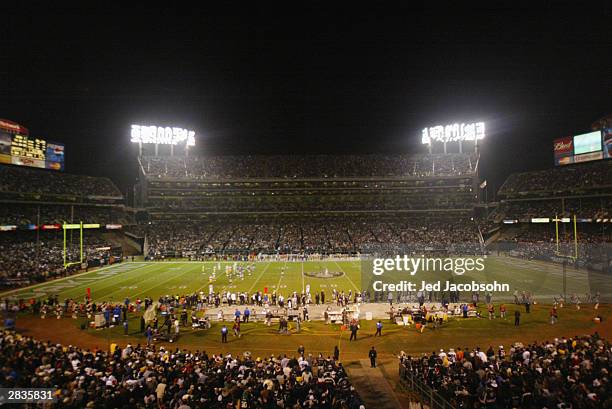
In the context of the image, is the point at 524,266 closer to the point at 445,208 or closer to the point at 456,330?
the point at 456,330

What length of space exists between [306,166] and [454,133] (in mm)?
29490

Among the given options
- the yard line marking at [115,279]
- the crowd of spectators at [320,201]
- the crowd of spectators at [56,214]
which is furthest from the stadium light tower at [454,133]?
the crowd of spectators at [56,214]

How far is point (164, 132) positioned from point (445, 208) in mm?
55137

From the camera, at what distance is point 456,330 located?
19.9 meters

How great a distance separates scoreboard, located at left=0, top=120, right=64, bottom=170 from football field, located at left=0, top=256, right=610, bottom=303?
58.9 ft

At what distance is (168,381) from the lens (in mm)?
10617

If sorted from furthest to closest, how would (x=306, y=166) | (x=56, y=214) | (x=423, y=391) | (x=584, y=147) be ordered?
(x=306, y=166) < (x=584, y=147) < (x=56, y=214) < (x=423, y=391)

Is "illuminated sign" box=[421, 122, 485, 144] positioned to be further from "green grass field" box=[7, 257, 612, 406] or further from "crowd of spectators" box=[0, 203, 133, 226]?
"crowd of spectators" box=[0, 203, 133, 226]

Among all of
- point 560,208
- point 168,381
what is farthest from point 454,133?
point 168,381

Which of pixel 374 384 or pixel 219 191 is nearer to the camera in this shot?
pixel 374 384

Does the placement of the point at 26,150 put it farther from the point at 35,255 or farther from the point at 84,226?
the point at 35,255

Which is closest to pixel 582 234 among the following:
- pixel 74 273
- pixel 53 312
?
pixel 53 312

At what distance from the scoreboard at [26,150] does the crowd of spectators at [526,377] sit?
2025 inches

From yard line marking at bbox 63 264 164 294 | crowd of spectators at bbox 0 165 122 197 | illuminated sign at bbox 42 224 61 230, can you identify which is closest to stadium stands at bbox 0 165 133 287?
crowd of spectators at bbox 0 165 122 197
